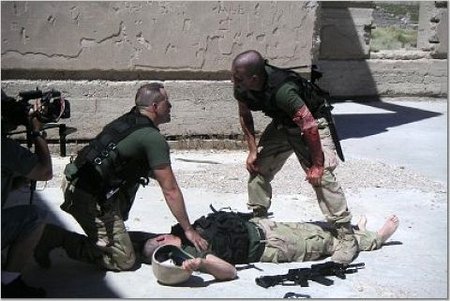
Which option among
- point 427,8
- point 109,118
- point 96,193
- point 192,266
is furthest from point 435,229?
point 427,8

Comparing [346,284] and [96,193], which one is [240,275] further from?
[96,193]

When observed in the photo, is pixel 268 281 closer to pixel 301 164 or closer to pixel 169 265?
pixel 169 265

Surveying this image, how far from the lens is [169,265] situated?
12.2ft

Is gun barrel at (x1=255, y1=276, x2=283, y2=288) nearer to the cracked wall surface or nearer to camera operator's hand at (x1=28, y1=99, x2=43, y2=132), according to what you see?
camera operator's hand at (x1=28, y1=99, x2=43, y2=132)

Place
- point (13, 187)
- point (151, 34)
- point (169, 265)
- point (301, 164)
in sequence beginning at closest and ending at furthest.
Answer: point (13, 187), point (169, 265), point (301, 164), point (151, 34)

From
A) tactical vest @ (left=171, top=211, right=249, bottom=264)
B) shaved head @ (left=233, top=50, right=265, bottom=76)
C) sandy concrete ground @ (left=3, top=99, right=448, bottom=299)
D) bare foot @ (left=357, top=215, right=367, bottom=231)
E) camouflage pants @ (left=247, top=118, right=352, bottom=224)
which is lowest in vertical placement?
sandy concrete ground @ (left=3, top=99, right=448, bottom=299)

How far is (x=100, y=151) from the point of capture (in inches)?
150

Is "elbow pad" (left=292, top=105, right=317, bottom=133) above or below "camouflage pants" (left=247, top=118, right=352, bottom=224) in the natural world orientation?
above

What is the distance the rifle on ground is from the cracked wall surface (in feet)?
12.3

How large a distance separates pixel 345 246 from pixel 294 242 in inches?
13.2

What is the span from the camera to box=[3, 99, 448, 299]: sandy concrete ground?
3.82 meters

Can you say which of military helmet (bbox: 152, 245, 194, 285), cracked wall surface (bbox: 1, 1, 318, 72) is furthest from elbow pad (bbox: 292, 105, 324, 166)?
cracked wall surface (bbox: 1, 1, 318, 72)

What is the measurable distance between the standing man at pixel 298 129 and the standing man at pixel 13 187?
1356mm

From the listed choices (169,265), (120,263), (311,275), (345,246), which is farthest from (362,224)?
(120,263)
